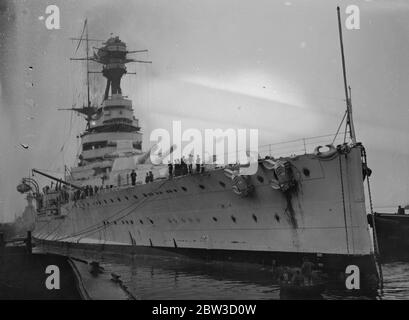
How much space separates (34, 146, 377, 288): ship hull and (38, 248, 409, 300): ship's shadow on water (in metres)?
0.47

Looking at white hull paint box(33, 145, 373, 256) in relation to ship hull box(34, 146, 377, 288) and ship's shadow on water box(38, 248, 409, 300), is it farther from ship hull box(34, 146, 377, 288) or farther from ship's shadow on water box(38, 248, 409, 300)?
ship's shadow on water box(38, 248, 409, 300)

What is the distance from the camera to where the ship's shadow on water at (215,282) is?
38.0 ft

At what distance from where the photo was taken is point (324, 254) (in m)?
13.6

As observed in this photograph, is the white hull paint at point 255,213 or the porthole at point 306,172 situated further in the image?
the porthole at point 306,172

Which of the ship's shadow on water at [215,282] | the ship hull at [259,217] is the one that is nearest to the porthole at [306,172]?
the ship hull at [259,217]

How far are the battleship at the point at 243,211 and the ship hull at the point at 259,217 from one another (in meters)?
0.03

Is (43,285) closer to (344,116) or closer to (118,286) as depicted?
(118,286)

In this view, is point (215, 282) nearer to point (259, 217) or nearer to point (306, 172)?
point (259, 217)

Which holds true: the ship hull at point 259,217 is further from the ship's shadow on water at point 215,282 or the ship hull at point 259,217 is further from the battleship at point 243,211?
the ship's shadow on water at point 215,282

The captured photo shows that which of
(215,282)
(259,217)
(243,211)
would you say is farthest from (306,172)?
(215,282)

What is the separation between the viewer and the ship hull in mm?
13312

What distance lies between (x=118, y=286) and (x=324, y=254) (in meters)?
5.94

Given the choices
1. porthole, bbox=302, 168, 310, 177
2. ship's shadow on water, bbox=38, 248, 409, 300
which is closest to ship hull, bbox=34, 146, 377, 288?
porthole, bbox=302, 168, 310, 177

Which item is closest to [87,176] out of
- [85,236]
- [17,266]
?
[85,236]
